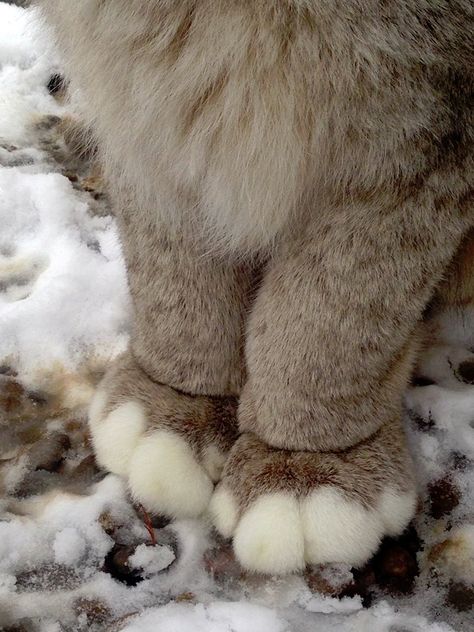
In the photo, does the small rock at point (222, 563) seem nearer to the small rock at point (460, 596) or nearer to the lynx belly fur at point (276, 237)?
the lynx belly fur at point (276, 237)

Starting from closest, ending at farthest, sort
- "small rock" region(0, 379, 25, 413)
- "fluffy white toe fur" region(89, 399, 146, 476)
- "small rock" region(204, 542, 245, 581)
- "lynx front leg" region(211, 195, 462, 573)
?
"lynx front leg" region(211, 195, 462, 573) < "small rock" region(204, 542, 245, 581) < "fluffy white toe fur" region(89, 399, 146, 476) < "small rock" region(0, 379, 25, 413)

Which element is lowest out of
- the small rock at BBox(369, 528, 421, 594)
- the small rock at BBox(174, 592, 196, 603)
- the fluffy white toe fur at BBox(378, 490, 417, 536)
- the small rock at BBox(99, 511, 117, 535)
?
the small rock at BBox(99, 511, 117, 535)

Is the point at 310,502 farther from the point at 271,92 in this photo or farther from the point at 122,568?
the point at 271,92

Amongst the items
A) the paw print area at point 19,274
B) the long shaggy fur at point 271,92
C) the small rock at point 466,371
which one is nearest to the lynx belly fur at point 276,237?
the long shaggy fur at point 271,92

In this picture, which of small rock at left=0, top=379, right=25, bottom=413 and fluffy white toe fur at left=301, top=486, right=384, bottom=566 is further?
small rock at left=0, top=379, right=25, bottom=413

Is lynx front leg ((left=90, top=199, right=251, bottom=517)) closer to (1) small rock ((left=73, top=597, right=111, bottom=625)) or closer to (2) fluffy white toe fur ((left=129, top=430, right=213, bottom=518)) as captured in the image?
(2) fluffy white toe fur ((left=129, top=430, right=213, bottom=518))

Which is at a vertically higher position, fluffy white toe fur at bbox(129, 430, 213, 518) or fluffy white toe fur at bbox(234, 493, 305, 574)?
fluffy white toe fur at bbox(234, 493, 305, 574)

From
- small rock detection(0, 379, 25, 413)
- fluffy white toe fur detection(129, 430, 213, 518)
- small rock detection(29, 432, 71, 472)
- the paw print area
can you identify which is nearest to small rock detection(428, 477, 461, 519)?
fluffy white toe fur detection(129, 430, 213, 518)

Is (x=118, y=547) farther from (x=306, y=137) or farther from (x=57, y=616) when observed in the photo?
(x=306, y=137)

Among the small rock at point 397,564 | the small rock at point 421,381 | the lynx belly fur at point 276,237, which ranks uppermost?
the lynx belly fur at point 276,237
